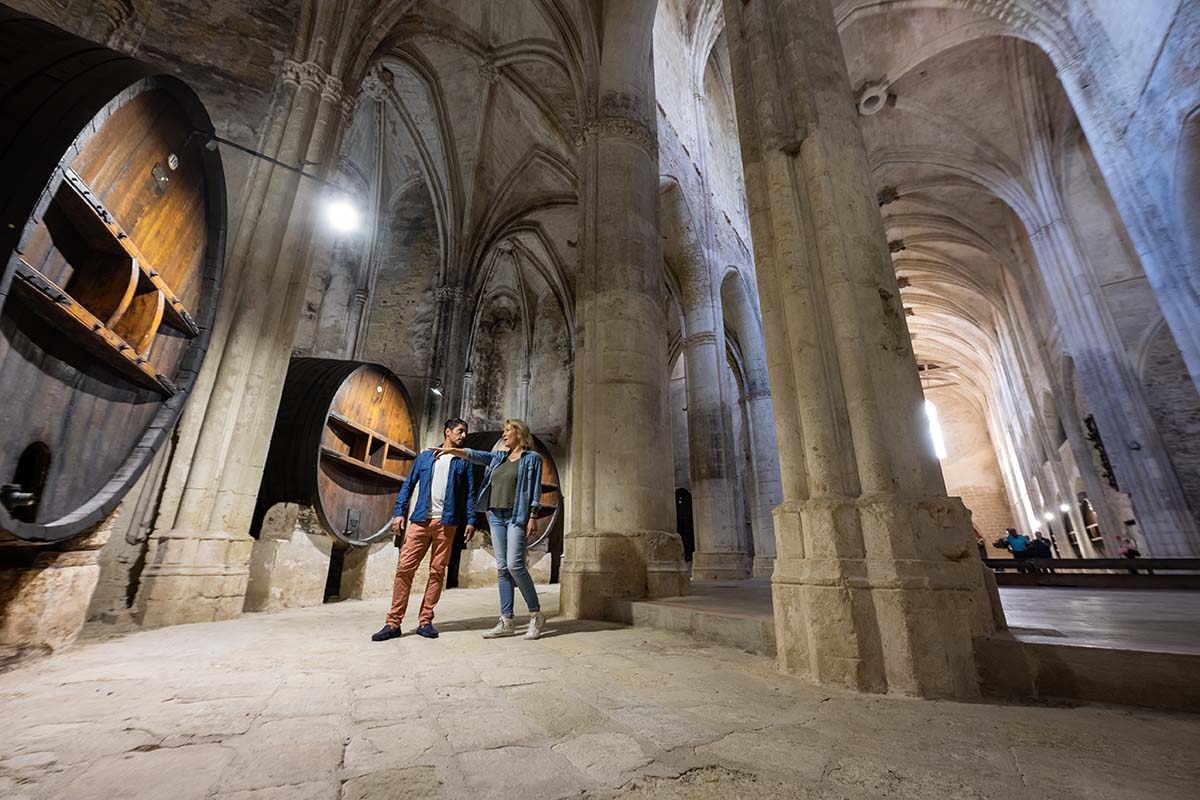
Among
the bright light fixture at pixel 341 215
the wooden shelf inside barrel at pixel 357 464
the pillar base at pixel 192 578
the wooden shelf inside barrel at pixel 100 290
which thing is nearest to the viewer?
the wooden shelf inside barrel at pixel 100 290

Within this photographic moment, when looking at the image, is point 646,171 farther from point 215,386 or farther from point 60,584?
point 60,584

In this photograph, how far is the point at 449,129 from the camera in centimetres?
1162

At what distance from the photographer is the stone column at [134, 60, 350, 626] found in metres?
3.96

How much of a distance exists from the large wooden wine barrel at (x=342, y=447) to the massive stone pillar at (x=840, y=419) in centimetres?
469

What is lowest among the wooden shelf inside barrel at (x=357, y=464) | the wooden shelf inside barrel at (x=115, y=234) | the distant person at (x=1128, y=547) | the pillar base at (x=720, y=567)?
the pillar base at (x=720, y=567)

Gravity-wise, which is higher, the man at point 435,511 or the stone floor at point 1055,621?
the man at point 435,511

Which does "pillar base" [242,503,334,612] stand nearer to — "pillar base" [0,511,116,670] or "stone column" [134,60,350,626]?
"stone column" [134,60,350,626]

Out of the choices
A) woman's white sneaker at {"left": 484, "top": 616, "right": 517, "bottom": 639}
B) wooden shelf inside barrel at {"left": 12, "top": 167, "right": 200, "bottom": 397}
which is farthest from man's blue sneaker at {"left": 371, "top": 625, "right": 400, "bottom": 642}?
wooden shelf inside barrel at {"left": 12, "top": 167, "right": 200, "bottom": 397}

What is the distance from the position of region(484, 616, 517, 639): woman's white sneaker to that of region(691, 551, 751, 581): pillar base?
6.40 metres

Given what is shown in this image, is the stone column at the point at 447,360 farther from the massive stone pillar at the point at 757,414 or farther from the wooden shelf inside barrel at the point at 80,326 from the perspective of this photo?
the wooden shelf inside barrel at the point at 80,326

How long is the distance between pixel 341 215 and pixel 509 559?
1022cm

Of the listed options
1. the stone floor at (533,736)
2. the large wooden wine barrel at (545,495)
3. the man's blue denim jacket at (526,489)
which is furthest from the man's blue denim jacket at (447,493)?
the large wooden wine barrel at (545,495)

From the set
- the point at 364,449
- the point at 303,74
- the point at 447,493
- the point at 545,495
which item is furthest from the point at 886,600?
the point at 545,495

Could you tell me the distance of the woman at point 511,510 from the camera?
3447mm
